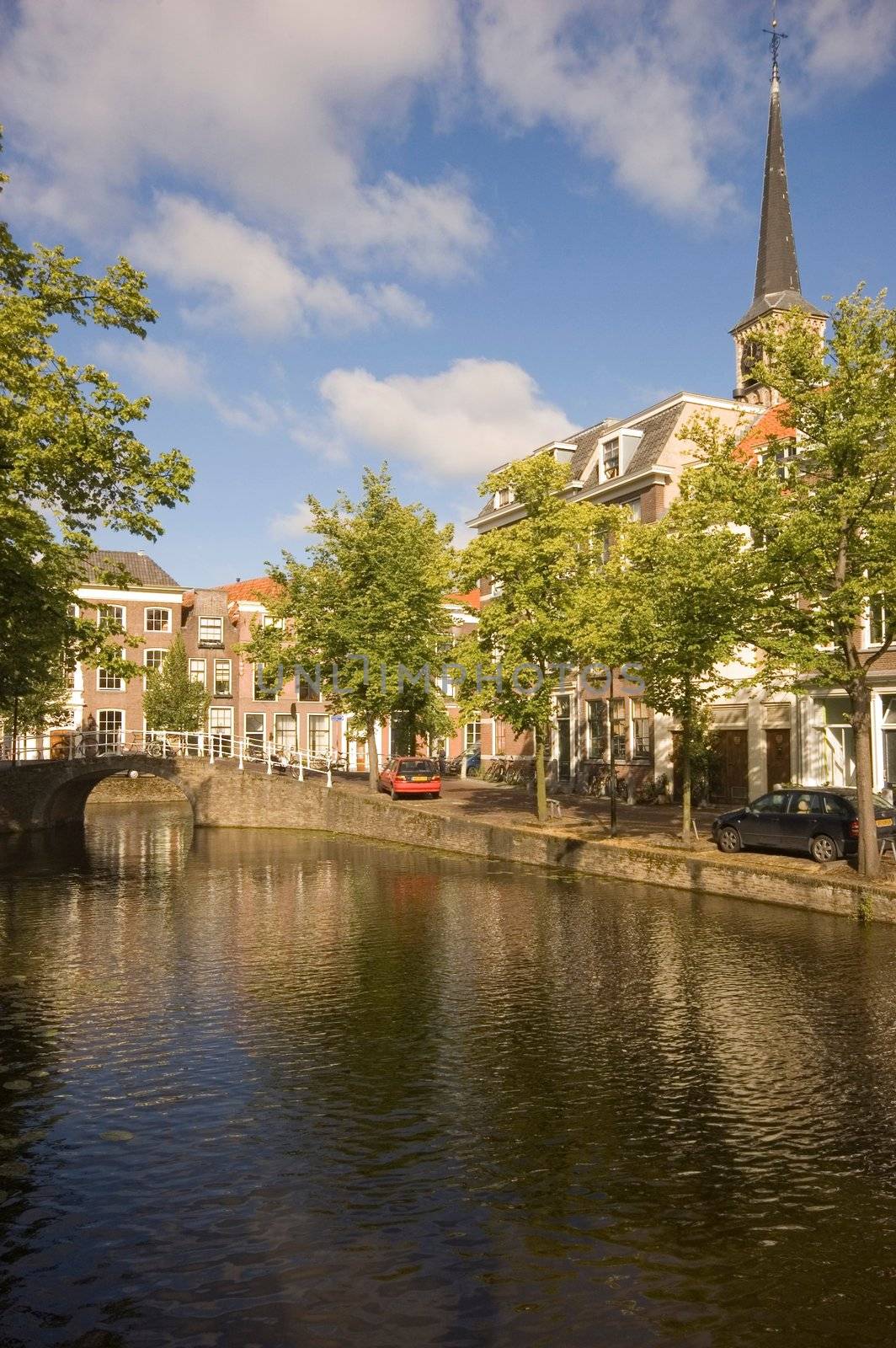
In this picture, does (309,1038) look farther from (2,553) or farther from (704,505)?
(704,505)

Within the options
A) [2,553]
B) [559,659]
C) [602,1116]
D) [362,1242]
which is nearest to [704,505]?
[559,659]

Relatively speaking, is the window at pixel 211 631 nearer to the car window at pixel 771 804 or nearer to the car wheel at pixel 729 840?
the car wheel at pixel 729 840

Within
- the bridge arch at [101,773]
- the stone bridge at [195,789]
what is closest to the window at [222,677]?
the bridge arch at [101,773]

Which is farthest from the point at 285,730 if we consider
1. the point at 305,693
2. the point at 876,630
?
the point at 876,630

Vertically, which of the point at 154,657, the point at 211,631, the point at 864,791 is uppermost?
the point at 211,631

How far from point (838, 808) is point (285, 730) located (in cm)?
4212

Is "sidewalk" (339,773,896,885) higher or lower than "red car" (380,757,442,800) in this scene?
lower

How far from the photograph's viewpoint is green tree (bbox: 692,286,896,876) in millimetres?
18766

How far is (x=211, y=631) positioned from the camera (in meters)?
59.4

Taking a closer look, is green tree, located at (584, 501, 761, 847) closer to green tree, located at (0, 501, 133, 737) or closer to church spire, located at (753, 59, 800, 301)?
green tree, located at (0, 501, 133, 737)

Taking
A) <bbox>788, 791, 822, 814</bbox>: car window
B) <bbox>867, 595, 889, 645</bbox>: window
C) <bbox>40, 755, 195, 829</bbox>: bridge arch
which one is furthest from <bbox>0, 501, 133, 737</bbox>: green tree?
<bbox>867, 595, 889, 645</bbox>: window

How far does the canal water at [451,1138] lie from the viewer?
6.28 metres

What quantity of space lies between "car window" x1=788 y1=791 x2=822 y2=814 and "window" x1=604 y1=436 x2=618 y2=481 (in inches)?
865

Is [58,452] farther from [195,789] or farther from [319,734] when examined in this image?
[319,734]
